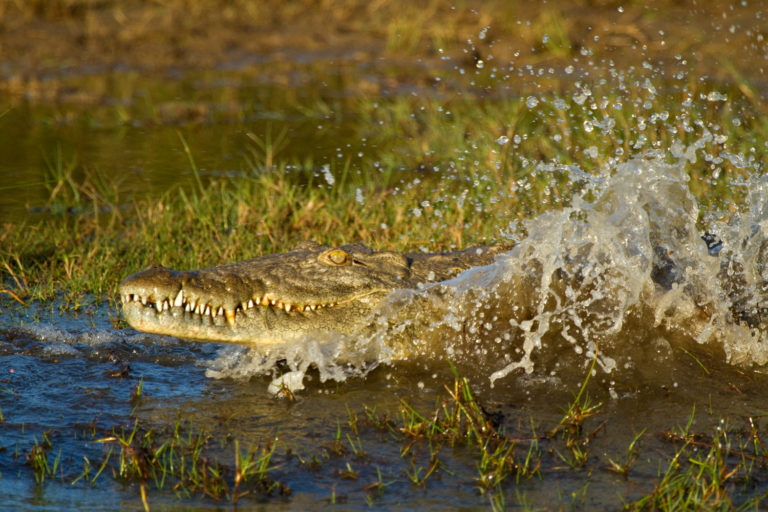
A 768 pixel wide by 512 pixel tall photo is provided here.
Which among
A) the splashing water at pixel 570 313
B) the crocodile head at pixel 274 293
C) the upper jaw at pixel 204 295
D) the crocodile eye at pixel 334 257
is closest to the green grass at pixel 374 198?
the splashing water at pixel 570 313

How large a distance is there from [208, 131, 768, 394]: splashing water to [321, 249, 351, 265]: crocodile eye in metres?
0.27

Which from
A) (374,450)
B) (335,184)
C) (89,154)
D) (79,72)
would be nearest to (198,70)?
(79,72)

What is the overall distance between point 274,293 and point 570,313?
1299 millimetres

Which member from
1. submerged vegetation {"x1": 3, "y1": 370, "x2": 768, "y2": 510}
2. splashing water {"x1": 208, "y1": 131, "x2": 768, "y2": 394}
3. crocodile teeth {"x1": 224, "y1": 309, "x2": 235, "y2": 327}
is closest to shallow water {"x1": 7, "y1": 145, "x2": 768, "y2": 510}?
splashing water {"x1": 208, "y1": 131, "x2": 768, "y2": 394}

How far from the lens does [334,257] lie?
437cm

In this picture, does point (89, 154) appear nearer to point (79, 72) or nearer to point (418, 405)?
point (79, 72)

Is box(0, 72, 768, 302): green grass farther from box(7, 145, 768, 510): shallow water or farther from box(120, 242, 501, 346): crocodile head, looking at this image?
box(120, 242, 501, 346): crocodile head

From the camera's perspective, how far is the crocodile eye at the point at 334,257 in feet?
14.3

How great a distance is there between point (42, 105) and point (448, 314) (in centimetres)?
737

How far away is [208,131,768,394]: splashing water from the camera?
173 inches

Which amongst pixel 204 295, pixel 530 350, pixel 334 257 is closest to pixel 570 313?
pixel 530 350

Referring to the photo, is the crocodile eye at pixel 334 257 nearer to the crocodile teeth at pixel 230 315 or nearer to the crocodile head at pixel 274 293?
the crocodile head at pixel 274 293

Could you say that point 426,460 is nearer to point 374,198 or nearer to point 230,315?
point 230,315

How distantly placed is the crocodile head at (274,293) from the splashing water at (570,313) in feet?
0.28
